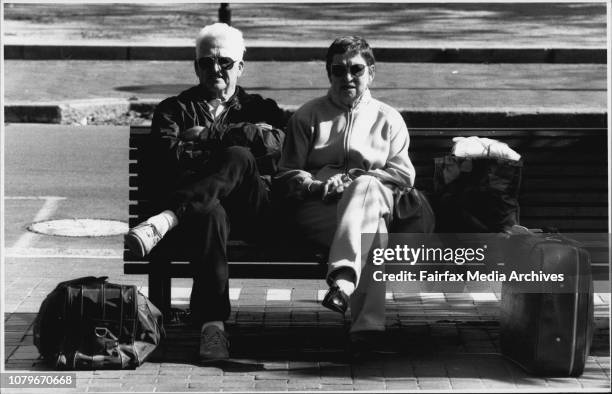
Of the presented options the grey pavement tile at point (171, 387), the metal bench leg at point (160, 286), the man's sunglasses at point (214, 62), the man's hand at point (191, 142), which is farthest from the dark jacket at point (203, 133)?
the grey pavement tile at point (171, 387)

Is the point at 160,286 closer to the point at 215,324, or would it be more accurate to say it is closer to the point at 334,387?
the point at 215,324

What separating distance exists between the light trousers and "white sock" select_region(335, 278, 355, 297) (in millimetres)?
55

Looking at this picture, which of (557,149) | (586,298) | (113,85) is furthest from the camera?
(113,85)

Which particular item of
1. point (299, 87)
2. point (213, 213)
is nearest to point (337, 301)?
point (213, 213)

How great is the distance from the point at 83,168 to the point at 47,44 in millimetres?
7375

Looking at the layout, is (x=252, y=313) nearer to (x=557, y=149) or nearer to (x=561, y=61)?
(x=557, y=149)

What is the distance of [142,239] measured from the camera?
18.6 ft

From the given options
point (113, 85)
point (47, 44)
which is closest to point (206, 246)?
point (113, 85)

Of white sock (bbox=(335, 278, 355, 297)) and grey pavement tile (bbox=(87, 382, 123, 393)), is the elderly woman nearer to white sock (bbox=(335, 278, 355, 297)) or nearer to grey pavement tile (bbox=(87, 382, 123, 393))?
white sock (bbox=(335, 278, 355, 297))

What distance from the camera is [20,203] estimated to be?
32.6 feet

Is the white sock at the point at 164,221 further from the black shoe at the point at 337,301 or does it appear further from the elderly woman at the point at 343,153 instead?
the black shoe at the point at 337,301

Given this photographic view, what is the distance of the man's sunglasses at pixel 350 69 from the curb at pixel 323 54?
40.1 ft

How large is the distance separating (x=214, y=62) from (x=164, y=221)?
92 centimetres

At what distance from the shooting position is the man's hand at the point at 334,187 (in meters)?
5.97
